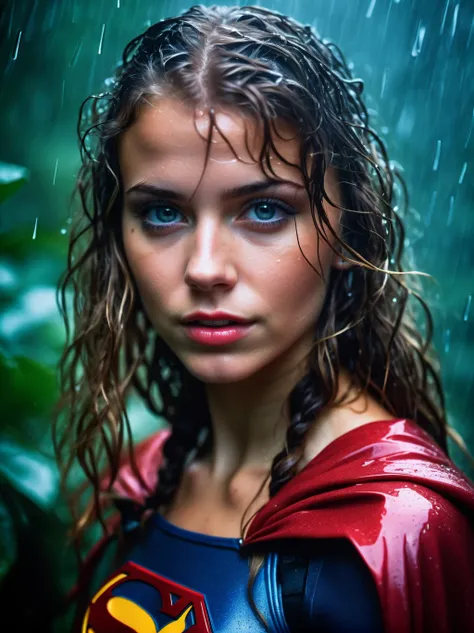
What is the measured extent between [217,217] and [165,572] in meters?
0.66

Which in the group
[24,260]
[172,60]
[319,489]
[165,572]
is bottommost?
[165,572]

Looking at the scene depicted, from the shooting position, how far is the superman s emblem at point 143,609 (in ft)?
3.58

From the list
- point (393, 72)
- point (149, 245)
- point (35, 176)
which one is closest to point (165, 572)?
point (149, 245)

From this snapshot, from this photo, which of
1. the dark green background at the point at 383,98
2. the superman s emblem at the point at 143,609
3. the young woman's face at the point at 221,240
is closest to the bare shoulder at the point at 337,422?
the young woman's face at the point at 221,240

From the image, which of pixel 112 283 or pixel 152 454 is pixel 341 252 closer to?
pixel 112 283

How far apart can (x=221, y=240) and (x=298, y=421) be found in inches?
14.5

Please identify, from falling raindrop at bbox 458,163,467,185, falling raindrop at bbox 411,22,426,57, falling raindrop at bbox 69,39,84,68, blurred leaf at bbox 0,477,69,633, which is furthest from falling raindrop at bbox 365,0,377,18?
blurred leaf at bbox 0,477,69,633

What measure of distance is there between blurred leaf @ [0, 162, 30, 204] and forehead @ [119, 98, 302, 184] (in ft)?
2.05

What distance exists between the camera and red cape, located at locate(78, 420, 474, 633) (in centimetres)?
91

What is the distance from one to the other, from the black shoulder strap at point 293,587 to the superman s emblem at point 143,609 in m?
0.14

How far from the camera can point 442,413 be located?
4.78 feet

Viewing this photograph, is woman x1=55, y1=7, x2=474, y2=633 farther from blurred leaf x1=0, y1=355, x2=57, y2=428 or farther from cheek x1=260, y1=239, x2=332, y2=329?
blurred leaf x1=0, y1=355, x2=57, y2=428

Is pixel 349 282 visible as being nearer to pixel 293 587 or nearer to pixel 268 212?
pixel 268 212

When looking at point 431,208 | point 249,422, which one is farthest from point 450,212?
point 249,422
